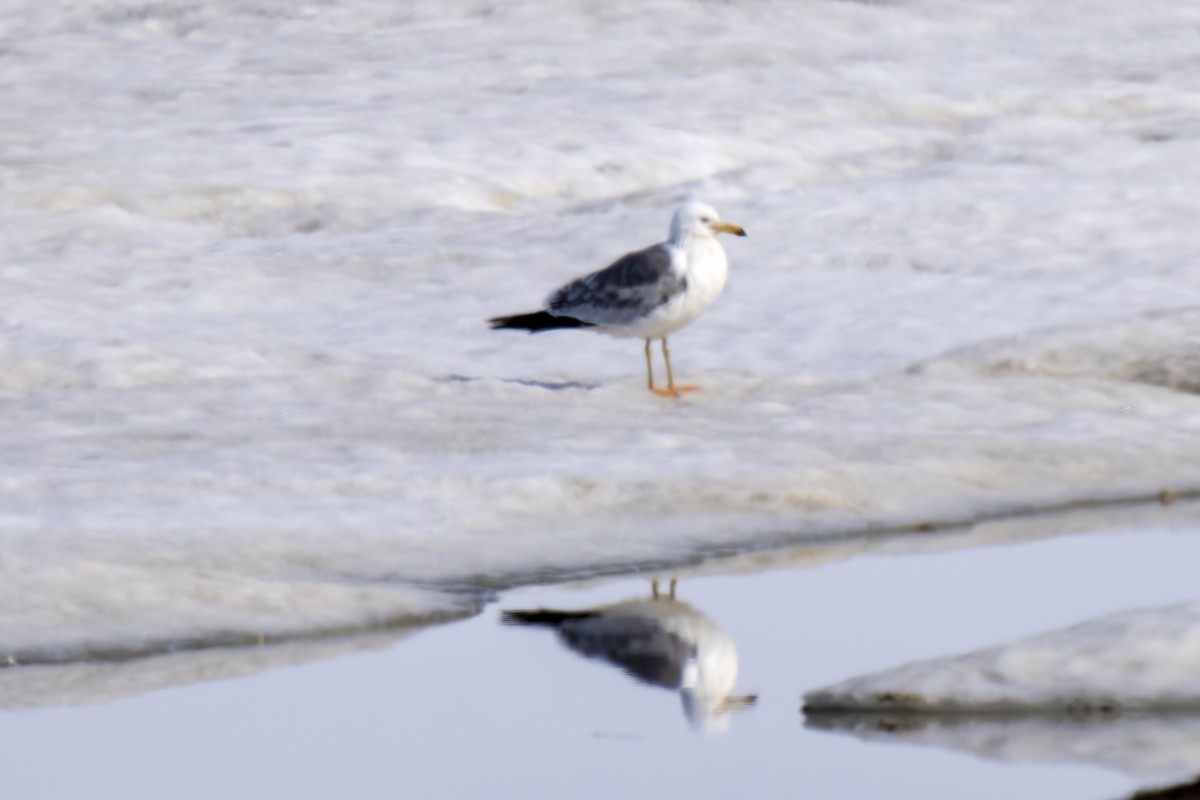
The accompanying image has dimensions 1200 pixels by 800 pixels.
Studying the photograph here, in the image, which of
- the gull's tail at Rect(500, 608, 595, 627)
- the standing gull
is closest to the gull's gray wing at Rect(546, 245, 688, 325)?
the standing gull

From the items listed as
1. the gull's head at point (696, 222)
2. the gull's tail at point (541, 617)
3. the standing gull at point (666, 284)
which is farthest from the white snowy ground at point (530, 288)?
the gull's head at point (696, 222)

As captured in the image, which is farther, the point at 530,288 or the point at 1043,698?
the point at 530,288

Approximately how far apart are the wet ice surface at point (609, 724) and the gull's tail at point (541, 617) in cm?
6

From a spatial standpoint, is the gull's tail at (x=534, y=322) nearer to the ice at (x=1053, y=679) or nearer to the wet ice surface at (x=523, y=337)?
the wet ice surface at (x=523, y=337)

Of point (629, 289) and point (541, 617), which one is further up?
point (629, 289)

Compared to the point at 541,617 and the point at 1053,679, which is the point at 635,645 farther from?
the point at 1053,679

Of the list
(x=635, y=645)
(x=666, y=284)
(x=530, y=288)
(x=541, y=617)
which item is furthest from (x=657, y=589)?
(x=530, y=288)

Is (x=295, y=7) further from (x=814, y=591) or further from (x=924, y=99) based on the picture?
(x=814, y=591)

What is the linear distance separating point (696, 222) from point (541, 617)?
3.09 meters

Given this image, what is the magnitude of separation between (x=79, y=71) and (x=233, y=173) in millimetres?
4052

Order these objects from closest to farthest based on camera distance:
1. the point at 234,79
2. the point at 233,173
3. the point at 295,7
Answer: the point at 233,173, the point at 234,79, the point at 295,7

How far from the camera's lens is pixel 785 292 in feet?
36.4

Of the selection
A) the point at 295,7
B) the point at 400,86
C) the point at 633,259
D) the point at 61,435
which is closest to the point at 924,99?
the point at 400,86

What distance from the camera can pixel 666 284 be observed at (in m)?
8.56
